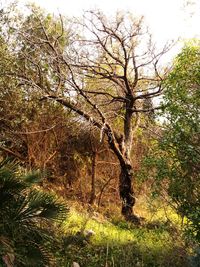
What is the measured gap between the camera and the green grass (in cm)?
775

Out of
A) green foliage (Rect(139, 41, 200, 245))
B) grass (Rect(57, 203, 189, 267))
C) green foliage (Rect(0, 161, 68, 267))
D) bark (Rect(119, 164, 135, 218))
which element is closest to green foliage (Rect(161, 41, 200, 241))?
green foliage (Rect(139, 41, 200, 245))

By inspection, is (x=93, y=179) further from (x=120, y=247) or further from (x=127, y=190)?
(x=120, y=247)

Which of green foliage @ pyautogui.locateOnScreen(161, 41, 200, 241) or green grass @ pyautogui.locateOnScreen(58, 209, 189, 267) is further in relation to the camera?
green grass @ pyautogui.locateOnScreen(58, 209, 189, 267)

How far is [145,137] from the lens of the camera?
1561 centimetres

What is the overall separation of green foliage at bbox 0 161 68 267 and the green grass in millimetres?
1313

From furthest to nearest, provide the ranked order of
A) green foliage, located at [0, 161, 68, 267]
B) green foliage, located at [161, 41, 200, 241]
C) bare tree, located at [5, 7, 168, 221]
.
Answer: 1. bare tree, located at [5, 7, 168, 221]
2. green foliage, located at [161, 41, 200, 241]
3. green foliage, located at [0, 161, 68, 267]

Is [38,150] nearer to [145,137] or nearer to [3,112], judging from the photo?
[3,112]

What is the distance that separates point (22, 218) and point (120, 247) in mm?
3504

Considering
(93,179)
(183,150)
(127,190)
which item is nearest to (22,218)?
(183,150)

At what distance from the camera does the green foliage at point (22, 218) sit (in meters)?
5.63

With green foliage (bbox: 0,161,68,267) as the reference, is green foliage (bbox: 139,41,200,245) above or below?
above

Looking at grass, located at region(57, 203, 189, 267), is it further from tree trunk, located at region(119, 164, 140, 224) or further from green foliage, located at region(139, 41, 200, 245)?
tree trunk, located at region(119, 164, 140, 224)

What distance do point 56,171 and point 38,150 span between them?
4.05 ft

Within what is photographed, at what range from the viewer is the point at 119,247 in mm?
8680
